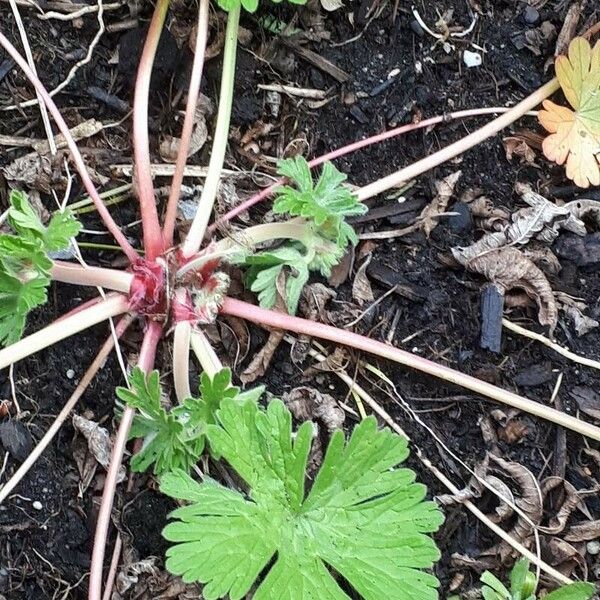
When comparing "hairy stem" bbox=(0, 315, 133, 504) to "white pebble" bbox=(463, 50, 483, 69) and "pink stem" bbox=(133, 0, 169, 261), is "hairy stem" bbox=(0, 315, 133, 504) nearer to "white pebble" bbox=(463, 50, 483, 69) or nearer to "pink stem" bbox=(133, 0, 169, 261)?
"pink stem" bbox=(133, 0, 169, 261)

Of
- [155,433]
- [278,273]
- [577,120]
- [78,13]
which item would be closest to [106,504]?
[155,433]

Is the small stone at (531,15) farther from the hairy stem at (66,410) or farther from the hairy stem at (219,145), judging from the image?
the hairy stem at (66,410)

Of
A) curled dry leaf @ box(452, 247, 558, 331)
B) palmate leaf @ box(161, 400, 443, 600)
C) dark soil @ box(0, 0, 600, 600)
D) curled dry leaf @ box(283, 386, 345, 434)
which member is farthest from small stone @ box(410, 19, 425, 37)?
palmate leaf @ box(161, 400, 443, 600)

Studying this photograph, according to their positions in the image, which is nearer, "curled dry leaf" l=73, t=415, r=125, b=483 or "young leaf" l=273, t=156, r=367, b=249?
"young leaf" l=273, t=156, r=367, b=249

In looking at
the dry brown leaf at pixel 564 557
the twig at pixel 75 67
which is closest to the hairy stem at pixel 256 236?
the twig at pixel 75 67

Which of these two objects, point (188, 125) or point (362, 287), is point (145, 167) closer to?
point (188, 125)

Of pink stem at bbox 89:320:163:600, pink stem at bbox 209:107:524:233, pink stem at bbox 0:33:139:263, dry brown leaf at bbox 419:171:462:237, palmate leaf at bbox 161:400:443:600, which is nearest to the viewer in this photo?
palmate leaf at bbox 161:400:443:600
